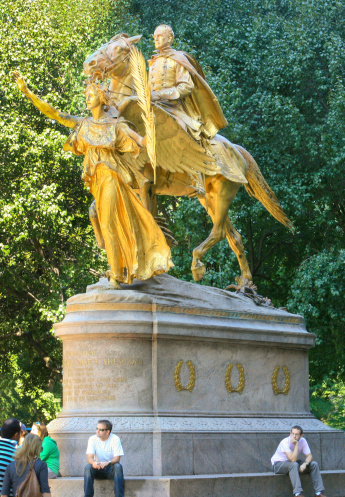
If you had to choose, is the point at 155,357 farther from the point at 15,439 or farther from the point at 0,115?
the point at 0,115

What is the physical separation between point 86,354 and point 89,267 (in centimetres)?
1140

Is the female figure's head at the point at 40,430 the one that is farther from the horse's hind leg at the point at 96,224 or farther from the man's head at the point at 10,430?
the horse's hind leg at the point at 96,224

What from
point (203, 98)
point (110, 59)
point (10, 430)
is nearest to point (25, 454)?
point (10, 430)

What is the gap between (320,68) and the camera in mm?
21469

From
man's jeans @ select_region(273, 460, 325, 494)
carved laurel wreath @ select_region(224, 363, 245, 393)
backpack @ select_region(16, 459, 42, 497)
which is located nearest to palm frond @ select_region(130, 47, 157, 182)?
carved laurel wreath @ select_region(224, 363, 245, 393)

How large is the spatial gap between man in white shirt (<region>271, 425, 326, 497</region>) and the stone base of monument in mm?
214

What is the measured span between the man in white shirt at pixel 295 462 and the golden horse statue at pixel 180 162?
8.62 feet

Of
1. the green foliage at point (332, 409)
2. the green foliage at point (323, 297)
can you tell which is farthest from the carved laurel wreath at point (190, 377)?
the green foliage at point (332, 409)

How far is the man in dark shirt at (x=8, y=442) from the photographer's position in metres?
7.75

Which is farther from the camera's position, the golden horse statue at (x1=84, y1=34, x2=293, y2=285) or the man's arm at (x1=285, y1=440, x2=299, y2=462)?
the golden horse statue at (x1=84, y1=34, x2=293, y2=285)

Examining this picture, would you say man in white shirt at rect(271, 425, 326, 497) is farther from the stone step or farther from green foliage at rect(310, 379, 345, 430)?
green foliage at rect(310, 379, 345, 430)

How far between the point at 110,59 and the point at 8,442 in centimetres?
542

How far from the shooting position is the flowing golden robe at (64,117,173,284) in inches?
435

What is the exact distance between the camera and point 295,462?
1083 centimetres
